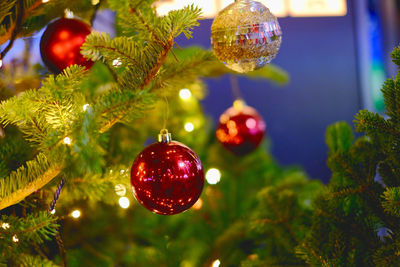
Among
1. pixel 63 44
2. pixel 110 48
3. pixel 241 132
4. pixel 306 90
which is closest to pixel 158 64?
pixel 110 48

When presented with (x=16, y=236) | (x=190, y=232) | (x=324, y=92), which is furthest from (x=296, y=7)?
(x=16, y=236)

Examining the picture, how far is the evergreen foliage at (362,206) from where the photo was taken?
1.96ft

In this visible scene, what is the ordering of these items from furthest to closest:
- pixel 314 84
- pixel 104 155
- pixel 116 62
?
pixel 314 84, pixel 104 155, pixel 116 62

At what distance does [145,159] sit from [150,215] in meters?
0.63

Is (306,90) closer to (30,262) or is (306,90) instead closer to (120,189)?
(120,189)

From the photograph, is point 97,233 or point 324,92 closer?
point 97,233

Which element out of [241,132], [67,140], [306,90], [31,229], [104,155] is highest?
[67,140]

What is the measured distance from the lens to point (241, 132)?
4.22ft

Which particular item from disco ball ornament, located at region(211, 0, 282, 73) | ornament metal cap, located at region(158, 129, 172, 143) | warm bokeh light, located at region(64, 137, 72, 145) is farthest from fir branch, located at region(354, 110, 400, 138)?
warm bokeh light, located at region(64, 137, 72, 145)

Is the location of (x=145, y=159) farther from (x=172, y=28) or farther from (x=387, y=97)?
(x=387, y=97)

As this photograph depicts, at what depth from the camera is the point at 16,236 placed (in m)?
0.56

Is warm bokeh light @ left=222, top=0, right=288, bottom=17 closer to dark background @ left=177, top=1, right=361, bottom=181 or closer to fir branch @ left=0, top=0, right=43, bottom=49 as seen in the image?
dark background @ left=177, top=1, right=361, bottom=181

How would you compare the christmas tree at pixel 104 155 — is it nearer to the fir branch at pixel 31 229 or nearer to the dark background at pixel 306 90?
the fir branch at pixel 31 229

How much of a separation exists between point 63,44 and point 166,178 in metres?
0.32
